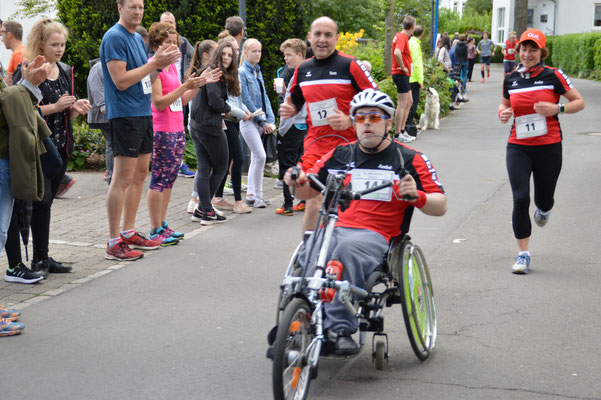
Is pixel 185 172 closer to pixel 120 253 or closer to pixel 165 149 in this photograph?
pixel 165 149

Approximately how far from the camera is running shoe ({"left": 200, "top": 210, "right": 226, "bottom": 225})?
9.02 m

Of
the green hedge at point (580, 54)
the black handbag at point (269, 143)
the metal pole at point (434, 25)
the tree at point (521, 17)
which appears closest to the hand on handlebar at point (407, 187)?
the black handbag at point (269, 143)

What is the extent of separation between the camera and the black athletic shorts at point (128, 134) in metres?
7.14

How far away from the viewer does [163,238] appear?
8.09 metres

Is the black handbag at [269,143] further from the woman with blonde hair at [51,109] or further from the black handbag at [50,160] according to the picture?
the black handbag at [50,160]

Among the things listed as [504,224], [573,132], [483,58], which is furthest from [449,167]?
[483,58]

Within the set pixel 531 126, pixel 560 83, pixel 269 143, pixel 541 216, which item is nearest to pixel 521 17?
pixel 269 143

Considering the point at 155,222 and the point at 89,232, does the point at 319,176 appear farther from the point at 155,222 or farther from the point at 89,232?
the point at 89,232

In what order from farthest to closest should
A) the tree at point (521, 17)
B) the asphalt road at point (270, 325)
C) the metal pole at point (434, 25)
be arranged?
the tree at point (521, 17) < the metal pole at point (434, 25) < the asphalt road at point (270, 325)

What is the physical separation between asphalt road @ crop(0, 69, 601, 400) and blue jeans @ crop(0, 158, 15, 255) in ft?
2.09

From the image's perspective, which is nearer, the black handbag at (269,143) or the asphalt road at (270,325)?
the asphalt road at (270,325)

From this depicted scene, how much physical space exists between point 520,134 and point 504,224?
209 centimetres

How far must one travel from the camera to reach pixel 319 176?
5.04 m

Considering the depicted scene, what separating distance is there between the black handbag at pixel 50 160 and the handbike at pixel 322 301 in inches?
111
